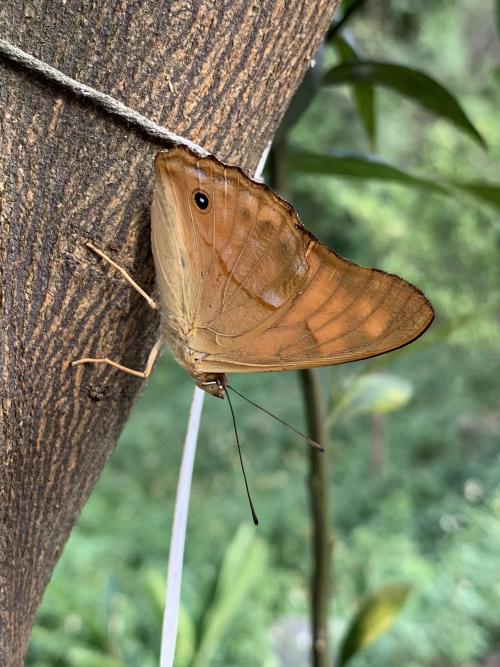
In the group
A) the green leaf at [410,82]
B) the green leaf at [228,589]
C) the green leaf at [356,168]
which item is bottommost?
the green leaf at [228,589]

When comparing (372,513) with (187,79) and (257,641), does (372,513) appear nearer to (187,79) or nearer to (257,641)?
(257,641)

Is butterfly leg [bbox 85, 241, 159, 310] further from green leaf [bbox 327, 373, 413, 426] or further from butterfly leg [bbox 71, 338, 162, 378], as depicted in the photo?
green leaf [bbox 327, 373, 413, 426]

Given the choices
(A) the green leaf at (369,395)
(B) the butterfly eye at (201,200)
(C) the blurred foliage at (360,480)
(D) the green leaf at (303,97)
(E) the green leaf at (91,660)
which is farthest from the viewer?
(C) the blurred foliage at (360,480)

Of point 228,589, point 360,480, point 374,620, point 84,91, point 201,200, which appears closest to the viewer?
point 84,91

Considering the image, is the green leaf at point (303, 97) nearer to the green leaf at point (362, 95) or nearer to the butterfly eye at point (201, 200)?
the green leaf at point (362, 95)

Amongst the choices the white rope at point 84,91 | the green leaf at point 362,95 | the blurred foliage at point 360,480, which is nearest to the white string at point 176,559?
the white rope at point 84,91

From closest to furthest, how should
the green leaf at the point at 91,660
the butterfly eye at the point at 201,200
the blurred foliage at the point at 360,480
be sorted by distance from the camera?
Result: the butterfly eye at the point at 201,200
the green leaf at the point at 91,660
the blurred foliage at the point at 360,480

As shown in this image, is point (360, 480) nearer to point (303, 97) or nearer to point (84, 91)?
point (303, 97)

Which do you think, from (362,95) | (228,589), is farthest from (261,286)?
(228,589)
